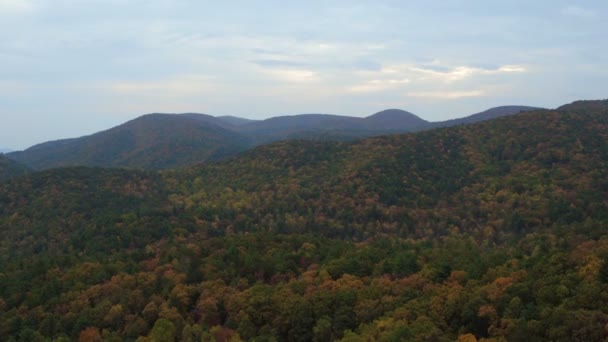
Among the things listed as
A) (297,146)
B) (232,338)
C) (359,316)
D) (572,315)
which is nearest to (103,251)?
(232,338)

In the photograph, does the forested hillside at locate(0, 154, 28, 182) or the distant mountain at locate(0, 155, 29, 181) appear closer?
the distant mountain at locate(0, 155, 29, 181)

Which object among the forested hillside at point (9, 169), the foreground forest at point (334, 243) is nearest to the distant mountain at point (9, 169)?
the forested hillside at point (9, 169)

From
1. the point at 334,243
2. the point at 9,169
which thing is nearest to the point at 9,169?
the point at 9,169

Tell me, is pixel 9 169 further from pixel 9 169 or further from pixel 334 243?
pixel 334 243

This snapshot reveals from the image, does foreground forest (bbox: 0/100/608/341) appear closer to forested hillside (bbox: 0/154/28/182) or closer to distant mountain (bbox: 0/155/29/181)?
distant mountain (bbox: 0/155/29/181)

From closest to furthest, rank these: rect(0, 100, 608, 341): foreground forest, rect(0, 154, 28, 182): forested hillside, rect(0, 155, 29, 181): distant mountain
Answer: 1. rect(0, 100, 608, 341): foreground forest
2. rect(0, 155, 29, 181): distant mountain
3. rect(0, 154, 28, 182): forested hillside

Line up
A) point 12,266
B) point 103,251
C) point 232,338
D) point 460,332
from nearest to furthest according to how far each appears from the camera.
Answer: point 460,332 → point 232,338 → point 12,266 → point 103,251

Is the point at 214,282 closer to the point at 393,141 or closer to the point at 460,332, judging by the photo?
the point at 460,332

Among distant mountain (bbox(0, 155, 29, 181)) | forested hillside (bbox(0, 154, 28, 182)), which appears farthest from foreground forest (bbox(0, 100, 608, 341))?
forested hillside (bbox(0, 154, 28, 182))
